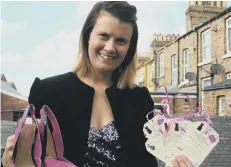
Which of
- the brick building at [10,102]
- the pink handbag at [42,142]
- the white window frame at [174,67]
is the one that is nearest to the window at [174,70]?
the white window frame at [174,67]

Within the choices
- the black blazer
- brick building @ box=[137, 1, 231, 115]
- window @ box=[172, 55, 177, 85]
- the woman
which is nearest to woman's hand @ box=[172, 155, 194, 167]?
the woman

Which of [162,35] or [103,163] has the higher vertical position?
[162,35]

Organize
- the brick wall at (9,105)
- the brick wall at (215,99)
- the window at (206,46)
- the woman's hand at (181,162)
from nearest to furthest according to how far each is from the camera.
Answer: the woman's hand at (181,162) < the brick wall at (215,99) < the window at (206,46) < the brick wall at (9,105)

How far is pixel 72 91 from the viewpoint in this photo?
1.24 metres

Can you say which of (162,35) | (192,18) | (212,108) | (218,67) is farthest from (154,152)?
(162,35)

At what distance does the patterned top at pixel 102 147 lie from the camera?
115cm

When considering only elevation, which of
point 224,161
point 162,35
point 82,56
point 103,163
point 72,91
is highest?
point 162,35

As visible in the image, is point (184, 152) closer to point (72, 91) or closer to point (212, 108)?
point (72, 91)

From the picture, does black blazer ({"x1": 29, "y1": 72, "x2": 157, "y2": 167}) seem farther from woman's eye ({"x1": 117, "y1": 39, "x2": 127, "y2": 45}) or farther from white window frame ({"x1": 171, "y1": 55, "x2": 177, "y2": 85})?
white window frame ({"x1": 171, "y1": 55, "x2": 177, "y2": 85})

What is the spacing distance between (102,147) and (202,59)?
43.7 feet

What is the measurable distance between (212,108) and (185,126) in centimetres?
1022

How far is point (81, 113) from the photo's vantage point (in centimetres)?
120

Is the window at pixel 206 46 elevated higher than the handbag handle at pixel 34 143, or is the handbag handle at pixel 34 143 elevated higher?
the window at pixel 206 46

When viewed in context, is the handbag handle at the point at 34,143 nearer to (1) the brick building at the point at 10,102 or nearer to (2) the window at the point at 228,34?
(2) the window at the point at 228,34
